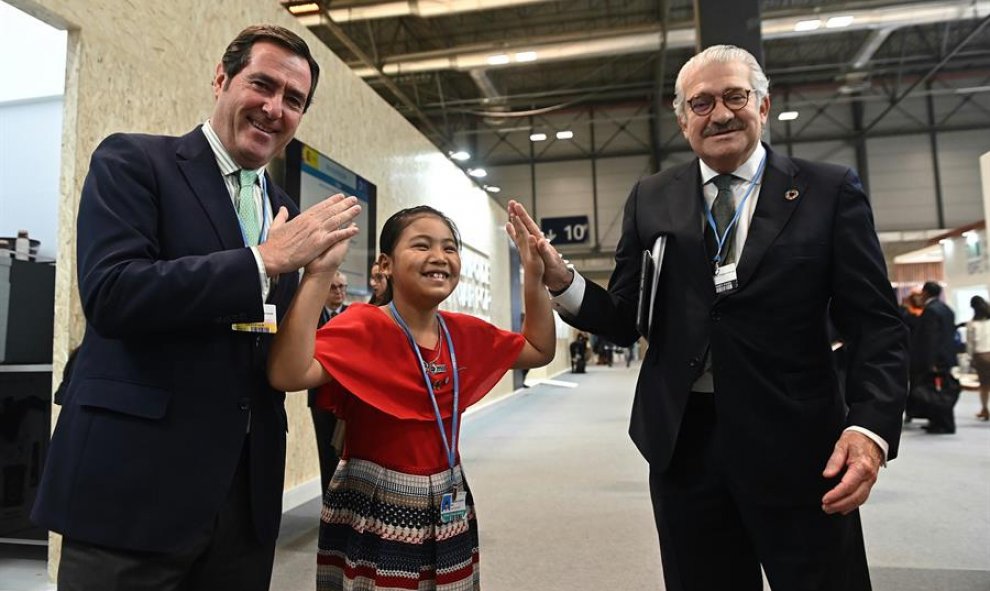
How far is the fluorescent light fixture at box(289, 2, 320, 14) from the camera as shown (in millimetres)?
7848

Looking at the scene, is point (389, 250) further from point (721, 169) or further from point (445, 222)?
point (721, 169)

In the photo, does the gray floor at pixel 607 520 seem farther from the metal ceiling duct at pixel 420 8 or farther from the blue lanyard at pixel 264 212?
the metal ceiling duct at pixel 420 8

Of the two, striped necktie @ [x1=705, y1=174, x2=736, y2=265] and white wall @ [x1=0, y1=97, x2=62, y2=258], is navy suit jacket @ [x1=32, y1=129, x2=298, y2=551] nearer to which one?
striped necktie @ [x1=705, y1=174, x2=736, y2=265]

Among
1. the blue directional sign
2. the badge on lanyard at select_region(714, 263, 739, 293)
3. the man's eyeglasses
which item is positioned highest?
the blue directional sign

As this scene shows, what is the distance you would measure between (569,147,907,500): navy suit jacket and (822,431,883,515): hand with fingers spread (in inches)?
1.5

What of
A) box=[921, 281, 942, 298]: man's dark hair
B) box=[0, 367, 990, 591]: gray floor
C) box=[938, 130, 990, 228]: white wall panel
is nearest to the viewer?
box=[0, 367, 990, 591]: gray floor

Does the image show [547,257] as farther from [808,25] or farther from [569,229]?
[569,229]

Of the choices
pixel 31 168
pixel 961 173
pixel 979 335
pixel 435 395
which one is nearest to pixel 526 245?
pixel 435 395

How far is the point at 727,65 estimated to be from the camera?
1.26m

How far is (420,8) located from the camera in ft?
26.5

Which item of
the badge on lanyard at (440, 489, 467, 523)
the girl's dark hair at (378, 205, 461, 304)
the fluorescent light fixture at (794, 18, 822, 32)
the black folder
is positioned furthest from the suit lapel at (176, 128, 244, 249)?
the fluorescent light fixture at (794, 18, 822, 32)

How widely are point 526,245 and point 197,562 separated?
910mm

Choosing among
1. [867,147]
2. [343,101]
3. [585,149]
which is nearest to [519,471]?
[343,101]

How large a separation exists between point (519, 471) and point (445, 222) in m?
3.70
